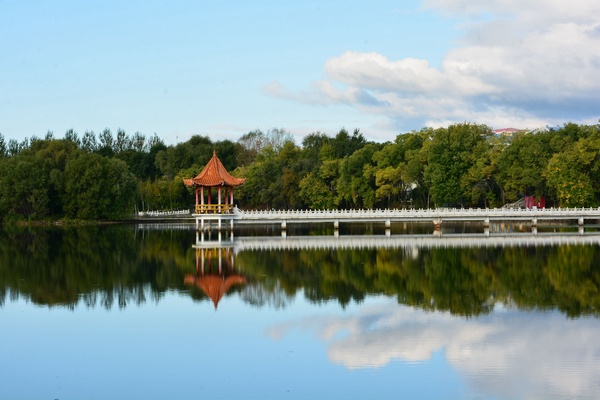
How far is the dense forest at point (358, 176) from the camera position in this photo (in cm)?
5297

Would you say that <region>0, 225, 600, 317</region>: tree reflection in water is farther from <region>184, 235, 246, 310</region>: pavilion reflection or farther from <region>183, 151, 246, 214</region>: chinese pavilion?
<region>183, 151, 246, 214</region>: chinese pavilion

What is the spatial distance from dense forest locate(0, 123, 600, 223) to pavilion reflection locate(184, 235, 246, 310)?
82.3 feet

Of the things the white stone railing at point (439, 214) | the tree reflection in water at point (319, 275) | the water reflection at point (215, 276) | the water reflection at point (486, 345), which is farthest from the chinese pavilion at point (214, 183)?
the water reflection at point (486, 345)

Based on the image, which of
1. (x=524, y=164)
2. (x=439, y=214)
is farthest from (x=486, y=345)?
(x=524, y=164)

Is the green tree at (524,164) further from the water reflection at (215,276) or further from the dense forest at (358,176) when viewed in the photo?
the water reflection at (215,276)

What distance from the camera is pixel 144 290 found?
73.8 ft

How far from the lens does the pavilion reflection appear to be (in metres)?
22.6

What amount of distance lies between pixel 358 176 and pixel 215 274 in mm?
36475

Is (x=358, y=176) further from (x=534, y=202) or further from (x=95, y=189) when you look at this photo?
(x=95, y=189)

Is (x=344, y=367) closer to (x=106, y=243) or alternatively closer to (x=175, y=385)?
(x=175, y=385)

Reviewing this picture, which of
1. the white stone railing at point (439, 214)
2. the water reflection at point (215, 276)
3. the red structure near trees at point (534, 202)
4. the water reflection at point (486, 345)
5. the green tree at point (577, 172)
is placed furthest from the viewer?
the red structure near trees at point (534, 202)

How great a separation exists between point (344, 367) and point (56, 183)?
50.8m

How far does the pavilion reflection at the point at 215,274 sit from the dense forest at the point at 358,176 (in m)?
25.1

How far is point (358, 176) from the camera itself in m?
61.5
